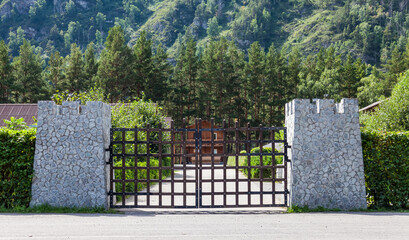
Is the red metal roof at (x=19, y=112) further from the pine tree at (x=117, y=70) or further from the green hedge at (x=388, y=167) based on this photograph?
the green hedge at (x=388, y=167)

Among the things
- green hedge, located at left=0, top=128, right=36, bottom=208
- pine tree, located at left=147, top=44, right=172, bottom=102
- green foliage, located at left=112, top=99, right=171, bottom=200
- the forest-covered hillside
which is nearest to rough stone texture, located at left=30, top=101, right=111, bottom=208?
green hedge, located at left=0, top=128, right=36, bottom=208

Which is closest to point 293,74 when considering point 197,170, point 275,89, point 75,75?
point 275,89

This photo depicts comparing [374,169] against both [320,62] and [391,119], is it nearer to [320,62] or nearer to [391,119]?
[391,119]

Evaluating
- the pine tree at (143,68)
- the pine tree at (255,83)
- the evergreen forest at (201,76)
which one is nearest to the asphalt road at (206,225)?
the evergreen forest at (201,76)

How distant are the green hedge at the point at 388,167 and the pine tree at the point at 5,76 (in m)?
42.8

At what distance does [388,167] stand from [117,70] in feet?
136

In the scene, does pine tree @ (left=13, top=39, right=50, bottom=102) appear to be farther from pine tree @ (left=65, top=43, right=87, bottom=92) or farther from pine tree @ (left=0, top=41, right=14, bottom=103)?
pine tree @ (left=65, top=43, right=87, bottom=92)

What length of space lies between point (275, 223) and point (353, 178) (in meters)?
3.04

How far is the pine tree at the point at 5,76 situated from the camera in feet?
148

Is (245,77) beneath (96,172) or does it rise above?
above

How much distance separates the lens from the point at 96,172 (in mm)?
11016

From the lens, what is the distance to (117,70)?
1927 inches

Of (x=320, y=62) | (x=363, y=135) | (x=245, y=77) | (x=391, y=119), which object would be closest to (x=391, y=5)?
(x=320, y=62)

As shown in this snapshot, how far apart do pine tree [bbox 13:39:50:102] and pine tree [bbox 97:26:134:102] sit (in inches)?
269
